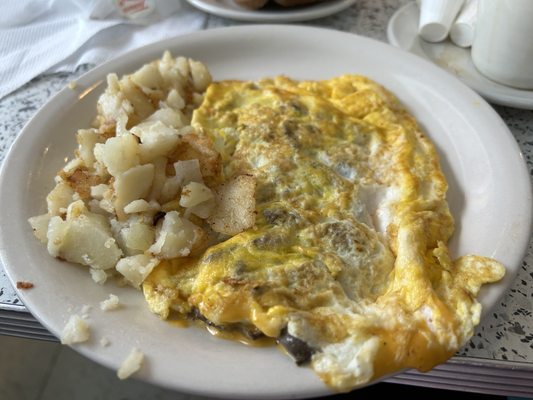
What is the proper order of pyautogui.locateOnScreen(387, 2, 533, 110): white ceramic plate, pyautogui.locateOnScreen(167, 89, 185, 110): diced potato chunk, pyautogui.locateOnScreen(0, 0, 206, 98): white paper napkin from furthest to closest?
pyautogui.locateOnScreen(0, 0, 206, 98): white paper napkin → pyautogui.locateOnScreen(387, 2, 533, 110): white ceramic plate → pyautogui.locateOnScreen(167, 89, 185, 110): diced potato chunk

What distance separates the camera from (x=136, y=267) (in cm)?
93

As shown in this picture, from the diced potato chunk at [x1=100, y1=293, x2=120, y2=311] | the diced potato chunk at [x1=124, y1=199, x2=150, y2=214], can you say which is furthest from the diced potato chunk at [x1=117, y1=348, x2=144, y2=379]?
the diced potato chunk at [x1=124, y1=199, x2=150, y2=214]

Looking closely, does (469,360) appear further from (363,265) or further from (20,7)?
(20,7)

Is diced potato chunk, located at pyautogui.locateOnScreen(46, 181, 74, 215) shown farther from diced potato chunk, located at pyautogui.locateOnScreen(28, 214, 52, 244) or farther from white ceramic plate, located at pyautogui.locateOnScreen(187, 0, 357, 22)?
white ceramic plate, located at pyautogui.locateOnScreen(187, 0, 357, 22)

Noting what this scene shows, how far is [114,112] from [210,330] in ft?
1.83

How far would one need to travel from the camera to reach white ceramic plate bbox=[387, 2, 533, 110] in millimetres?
1375

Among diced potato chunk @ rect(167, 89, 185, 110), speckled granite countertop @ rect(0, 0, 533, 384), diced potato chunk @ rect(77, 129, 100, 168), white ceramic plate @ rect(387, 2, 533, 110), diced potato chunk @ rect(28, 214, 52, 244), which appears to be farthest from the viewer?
white ceramic plate @ rect(387, 2, 533, 110)

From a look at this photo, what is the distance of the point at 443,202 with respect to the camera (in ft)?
3.49

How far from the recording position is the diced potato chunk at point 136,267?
0.93m

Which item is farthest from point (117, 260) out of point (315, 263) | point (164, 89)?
point (164, 89)

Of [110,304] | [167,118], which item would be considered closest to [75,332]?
[110,304]

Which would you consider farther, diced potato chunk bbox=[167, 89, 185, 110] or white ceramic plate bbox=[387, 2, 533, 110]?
white ceramic plate bbox=[387, 2, 533, 110]

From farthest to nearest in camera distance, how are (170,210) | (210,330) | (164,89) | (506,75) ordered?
(506,75) → (164,89) → (170,210) → (210,330)

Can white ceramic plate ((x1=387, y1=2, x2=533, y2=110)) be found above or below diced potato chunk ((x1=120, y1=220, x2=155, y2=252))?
below
